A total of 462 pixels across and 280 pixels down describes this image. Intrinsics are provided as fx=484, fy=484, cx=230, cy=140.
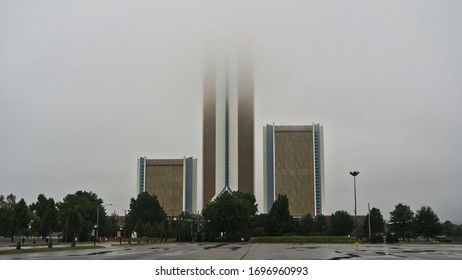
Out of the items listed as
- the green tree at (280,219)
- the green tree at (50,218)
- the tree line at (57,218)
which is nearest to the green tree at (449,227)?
the tree line at (57,218)

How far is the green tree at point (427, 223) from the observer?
47406 millimetres

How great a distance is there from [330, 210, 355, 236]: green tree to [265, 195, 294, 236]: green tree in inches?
276

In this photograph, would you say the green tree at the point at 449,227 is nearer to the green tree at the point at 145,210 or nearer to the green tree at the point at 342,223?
the green tree at the point at 342,223

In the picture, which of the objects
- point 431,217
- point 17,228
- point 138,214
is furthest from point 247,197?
point 17,228

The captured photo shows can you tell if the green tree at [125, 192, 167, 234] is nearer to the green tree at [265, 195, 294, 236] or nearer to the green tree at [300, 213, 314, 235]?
the green tree at [300, 213, 314, 235]

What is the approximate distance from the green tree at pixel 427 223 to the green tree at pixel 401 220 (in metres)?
1.50

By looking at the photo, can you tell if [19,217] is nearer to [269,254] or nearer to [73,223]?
[73,223]

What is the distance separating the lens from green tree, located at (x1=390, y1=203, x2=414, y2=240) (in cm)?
5062

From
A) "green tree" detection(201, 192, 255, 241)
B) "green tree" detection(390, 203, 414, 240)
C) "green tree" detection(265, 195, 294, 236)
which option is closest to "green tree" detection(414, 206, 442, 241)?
"green tree" detection(390, 203, 414, 240)

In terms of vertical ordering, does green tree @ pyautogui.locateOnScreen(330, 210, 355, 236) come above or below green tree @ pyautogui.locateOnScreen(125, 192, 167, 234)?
below

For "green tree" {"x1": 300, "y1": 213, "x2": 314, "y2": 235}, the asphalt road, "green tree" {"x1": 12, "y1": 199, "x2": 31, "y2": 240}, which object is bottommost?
"green tree" {"x1": 300, "y1": 213, "x2": 314, "y2": 235}
